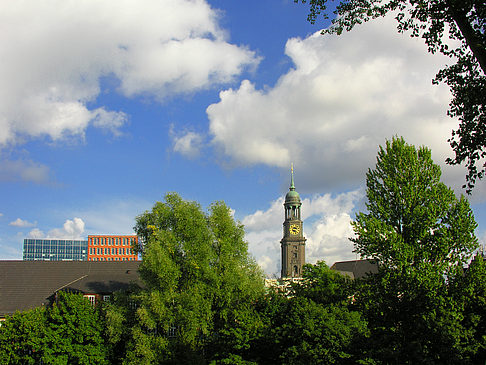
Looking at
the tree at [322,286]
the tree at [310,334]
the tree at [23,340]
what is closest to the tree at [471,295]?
the tree at [310,334]

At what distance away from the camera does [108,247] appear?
192 meters

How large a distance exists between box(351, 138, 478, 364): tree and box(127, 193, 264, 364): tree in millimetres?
13247

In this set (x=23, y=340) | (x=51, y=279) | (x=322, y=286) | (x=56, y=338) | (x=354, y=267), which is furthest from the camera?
(x=354, y=267)

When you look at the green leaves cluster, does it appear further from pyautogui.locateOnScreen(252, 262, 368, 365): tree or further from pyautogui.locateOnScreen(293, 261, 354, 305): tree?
pyautogui.locateOnScreen(293, 261, 354, 305): tree

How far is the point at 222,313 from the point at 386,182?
20.1 m

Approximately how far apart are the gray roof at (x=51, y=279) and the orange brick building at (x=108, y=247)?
118 m

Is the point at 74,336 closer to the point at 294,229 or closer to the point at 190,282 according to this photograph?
the point at 190,282

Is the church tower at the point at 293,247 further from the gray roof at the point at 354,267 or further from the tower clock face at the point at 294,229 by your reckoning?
the gray roof at the point at 354,267

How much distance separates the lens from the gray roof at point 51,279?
2586 inches

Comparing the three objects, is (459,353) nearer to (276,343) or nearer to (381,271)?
(381,271)

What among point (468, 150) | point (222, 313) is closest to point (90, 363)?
point (222, 313)

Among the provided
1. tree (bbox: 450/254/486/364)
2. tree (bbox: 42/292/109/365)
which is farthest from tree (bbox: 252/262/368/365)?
tree (bbox: 42/292/109/365)

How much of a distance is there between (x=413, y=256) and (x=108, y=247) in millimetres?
171086

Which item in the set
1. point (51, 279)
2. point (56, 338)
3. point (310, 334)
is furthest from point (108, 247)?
point (310, 334)
